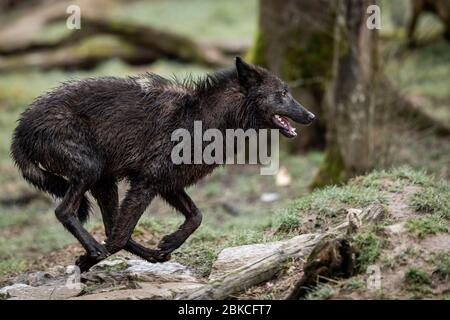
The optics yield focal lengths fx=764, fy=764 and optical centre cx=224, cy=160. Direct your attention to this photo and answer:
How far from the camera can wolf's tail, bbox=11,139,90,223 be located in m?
7.91

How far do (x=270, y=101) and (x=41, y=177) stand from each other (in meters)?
2.55

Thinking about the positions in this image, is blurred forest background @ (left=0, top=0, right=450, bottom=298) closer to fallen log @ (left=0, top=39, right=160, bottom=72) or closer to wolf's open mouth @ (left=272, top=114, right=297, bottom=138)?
fallen log @ (left=0, top=39, right=160, bottom=72)

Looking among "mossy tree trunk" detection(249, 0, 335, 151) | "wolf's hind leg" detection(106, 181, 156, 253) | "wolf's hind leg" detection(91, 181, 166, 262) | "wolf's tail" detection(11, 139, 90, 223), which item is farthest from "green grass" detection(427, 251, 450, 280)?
"mossy tree trunk" detection(249, 0, 335, 151)

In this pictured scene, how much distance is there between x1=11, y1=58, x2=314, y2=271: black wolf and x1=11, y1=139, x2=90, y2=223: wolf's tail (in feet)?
0.03

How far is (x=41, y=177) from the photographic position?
7.98 meters

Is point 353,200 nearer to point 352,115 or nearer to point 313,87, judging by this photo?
A: point 352,115

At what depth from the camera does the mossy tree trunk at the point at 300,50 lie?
14.4 metres

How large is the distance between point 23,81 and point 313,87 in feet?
30.3

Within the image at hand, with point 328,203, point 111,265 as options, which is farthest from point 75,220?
point 328,203

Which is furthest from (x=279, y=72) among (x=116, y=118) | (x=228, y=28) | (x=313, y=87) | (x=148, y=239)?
(x=228, y=28)

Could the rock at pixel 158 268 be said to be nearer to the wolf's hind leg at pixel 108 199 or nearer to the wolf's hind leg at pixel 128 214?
the wolf's hind leg at pixel 128 214

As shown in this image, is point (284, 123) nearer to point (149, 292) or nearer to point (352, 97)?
point (149, 292)

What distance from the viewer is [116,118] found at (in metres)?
7.85

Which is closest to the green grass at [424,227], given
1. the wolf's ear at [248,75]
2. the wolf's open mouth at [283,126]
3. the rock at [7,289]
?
the wolf's open mouth at [283,126]
